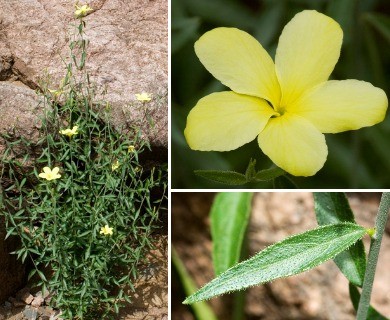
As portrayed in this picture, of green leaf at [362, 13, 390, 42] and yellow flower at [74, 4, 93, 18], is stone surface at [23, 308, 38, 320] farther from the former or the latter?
green leaf at [362, 13, 390, 42]

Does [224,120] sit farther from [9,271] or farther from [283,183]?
[9,271]

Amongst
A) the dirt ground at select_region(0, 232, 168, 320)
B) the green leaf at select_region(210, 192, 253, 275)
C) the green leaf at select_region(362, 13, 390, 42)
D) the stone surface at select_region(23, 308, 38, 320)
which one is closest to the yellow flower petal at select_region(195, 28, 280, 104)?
the green leaf at select_region(210, 192, 253, 275)

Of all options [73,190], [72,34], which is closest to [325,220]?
[73,190]

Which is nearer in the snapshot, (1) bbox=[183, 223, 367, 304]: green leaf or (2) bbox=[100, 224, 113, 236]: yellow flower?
(1) bbox=[183, 223, 367, 304]: green leaf

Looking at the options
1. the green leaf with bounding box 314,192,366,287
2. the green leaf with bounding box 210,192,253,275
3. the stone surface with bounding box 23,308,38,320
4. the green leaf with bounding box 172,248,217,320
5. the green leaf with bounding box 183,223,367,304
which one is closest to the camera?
the green leaf with bounding box 183,223,367,304

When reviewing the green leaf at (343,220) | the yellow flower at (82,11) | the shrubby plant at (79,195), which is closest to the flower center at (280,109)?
the green leaf at (343,220)

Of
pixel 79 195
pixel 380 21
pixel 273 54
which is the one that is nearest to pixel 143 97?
pixel 79 195

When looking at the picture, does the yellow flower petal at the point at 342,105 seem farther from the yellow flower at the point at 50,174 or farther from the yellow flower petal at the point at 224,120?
the yellow flower at the point at 50,174
